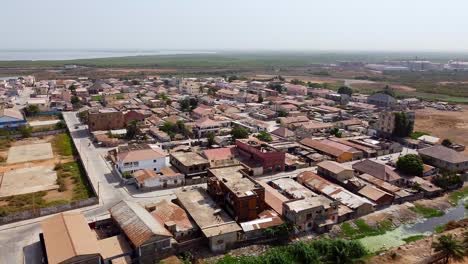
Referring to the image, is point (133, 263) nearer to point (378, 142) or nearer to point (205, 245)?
point (205, 245)

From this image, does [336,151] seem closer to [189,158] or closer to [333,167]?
[333,167]

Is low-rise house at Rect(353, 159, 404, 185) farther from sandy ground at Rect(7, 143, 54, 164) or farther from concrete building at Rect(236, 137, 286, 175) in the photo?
sandy ground at Rect(7, 143, 54, 164)

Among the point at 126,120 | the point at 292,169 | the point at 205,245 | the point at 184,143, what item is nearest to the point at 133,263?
the point at 205,245

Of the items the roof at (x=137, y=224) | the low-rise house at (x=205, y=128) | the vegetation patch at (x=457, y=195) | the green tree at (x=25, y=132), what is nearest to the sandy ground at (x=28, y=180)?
the roof at (x=137, y=224)

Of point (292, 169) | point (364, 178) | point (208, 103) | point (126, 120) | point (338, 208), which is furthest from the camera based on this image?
point (208, 103)

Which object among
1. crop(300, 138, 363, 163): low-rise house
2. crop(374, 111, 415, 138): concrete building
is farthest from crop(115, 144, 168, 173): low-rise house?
crop(374, 111, 415, 138): concrete building

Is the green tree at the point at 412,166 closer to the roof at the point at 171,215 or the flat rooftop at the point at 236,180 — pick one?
the flat rooftop at the point at 236,180
